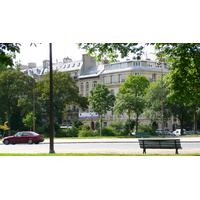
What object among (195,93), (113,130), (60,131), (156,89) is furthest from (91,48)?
(156,89)

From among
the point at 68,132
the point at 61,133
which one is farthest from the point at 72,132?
the point at 61,133

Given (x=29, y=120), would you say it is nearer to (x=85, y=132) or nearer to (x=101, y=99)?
(x=85, y=132)

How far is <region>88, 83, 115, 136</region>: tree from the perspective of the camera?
4149 centimetres

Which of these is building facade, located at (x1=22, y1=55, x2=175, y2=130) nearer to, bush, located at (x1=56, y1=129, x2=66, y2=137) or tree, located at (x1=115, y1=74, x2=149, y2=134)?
tree, located at (x1=115, y1=74, x2=149, y2=134)

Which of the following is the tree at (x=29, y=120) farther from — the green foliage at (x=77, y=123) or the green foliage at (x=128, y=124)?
the green foliage at (x=128, y=124)

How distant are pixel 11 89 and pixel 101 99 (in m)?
13.9

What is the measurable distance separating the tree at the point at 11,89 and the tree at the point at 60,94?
6.55 ft

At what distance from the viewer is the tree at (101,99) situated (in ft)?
136

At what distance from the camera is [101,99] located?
139 ft

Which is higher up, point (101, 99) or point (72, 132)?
point (101, 99)

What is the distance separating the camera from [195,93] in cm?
1914

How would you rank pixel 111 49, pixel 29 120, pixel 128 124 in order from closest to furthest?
pixel 111 49, pixel 29 120, pixel 128 124

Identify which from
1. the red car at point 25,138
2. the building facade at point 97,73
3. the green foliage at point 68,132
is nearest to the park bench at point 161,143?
the building facade at point 97,73
